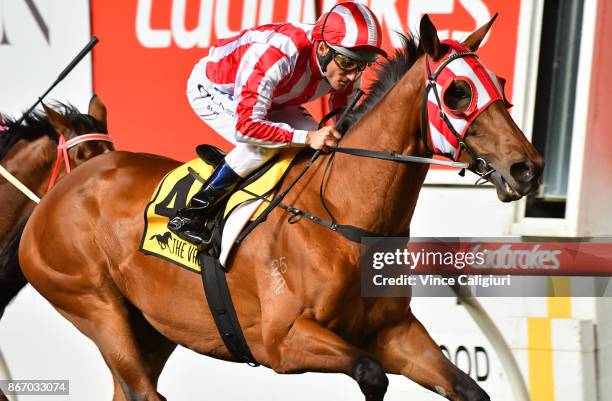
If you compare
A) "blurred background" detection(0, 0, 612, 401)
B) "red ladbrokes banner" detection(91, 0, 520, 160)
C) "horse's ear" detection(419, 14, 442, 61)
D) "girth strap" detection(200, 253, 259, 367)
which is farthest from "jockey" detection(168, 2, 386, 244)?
"red ladbrokes banner" detection(91, 0, 520, 160)

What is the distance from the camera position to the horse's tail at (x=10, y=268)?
5.32m

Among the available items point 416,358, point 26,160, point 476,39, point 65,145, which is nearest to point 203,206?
point 416,358

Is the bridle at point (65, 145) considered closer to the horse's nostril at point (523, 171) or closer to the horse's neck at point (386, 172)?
the horse's neck at point (386, 172)

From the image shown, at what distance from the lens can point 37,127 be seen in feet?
18.2

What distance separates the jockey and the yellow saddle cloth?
0.22ft

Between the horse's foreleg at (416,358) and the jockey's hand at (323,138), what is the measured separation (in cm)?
76

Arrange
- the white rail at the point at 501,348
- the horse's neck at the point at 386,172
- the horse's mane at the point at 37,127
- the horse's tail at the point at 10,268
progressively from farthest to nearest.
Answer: the horse's mane at the point at 37,127
the horse's tail at the point at 10,268
the white rail at the point at 501,348
the horse's neck at the point at 386,172

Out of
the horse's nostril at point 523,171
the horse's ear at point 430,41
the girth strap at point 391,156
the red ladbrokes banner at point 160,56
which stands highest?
the red ladbrokes banner at point 160,56

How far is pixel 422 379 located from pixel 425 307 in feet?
4.78

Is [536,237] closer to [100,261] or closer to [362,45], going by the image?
[362,45]

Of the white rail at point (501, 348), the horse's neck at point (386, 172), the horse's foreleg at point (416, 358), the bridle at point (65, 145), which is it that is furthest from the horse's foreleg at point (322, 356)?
the bridle at point (65, 145)

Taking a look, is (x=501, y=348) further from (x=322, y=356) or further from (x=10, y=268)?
(x=10, y=268)

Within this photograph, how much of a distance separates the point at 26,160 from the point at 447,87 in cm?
281

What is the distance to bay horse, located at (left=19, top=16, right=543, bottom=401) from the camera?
3619mm
